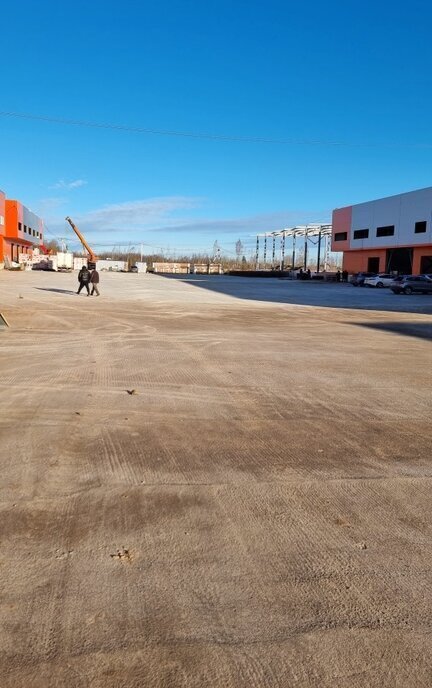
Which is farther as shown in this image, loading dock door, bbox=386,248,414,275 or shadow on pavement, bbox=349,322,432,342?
loading dock door, bbox=386,248,414,275

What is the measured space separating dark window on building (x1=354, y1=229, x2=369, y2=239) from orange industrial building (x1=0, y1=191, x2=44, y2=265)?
150 feet

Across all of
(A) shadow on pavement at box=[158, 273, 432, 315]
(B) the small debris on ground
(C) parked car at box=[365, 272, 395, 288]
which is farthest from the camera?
(C) parked car at box=[365, 272, 395, 288]

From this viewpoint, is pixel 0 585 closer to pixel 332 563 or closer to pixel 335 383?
pixel 332 563

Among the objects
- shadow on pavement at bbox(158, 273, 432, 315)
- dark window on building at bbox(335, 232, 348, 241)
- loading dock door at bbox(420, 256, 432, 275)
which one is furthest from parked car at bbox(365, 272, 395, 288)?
dark window on building at bbox(335, 232, 348, 241)

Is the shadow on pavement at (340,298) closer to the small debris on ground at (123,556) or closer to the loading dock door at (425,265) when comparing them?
the loading dock door at (425,265)

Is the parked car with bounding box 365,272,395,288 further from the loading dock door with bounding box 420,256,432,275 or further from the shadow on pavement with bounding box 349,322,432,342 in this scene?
the shadow on pavement with bounding box 349,322,432,342

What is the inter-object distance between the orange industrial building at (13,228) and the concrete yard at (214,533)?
67.7m

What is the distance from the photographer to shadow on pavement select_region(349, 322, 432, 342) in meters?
16.3

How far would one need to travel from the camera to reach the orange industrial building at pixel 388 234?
194ft

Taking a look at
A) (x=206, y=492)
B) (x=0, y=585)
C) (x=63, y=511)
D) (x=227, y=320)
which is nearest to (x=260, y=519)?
(x=206, y=492)

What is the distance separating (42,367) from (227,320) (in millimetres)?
10339

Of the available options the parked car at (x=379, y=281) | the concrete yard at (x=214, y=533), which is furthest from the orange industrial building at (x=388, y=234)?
the concrete yard at (x=214, y=533)

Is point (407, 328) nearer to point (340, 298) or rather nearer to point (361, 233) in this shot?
point (340, 298)

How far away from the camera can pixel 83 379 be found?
8797 millimetres
